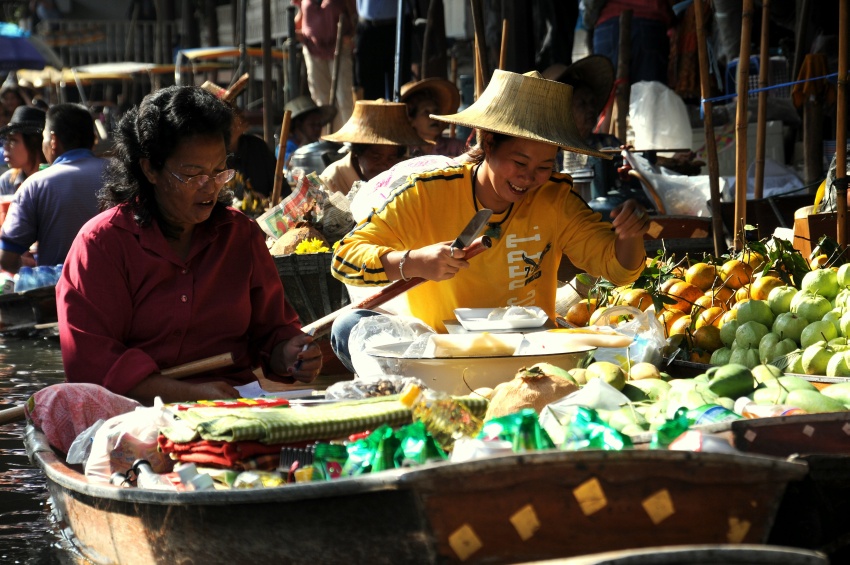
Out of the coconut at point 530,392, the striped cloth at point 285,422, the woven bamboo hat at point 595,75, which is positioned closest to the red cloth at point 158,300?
the striped cloth at point 285,422

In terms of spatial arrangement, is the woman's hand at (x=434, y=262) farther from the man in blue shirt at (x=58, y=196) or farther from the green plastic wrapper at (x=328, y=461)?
the man in blue shirt at (x=58, y=196)

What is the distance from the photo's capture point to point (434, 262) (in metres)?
3.29

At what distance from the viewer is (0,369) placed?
609 centimetres

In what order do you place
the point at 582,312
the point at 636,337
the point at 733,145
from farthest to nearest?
the point at 733,145, the point at 582,312, the point at 636,337

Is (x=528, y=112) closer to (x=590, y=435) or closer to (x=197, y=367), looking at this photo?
(x=197, y=367)

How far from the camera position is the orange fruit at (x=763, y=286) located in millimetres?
3857

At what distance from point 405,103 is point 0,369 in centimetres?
291

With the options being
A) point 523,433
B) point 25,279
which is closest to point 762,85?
point 523,433

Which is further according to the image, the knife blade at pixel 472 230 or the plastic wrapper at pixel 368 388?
the knife blade at pixel 472 230

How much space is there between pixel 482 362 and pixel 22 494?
1645mm

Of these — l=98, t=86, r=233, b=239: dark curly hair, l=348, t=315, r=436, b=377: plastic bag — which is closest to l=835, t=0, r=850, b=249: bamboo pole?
l=348, t=315, r=436, b=377: plastic bag

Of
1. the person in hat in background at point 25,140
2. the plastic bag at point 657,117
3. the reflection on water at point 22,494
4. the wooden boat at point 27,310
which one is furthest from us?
the person in hat in background at point 25,140

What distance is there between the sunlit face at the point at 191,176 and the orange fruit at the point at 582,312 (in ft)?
5.74

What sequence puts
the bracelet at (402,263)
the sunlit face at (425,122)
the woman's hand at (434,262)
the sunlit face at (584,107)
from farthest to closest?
the sunlit face at (425,122) < the sunlit face at (584,107) < the bracelet at (402,263) < the woman's hand at (434,262)
